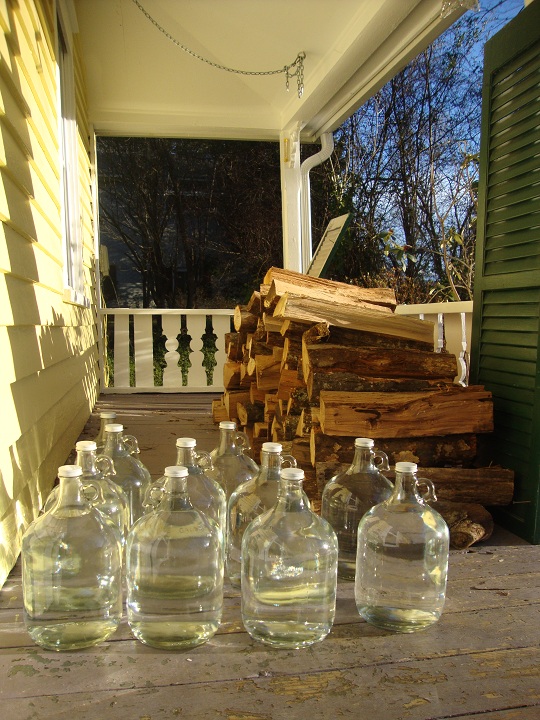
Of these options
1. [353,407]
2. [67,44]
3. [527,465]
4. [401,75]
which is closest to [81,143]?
[67,44]

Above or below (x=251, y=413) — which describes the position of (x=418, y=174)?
above

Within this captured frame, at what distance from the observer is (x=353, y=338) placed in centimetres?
237

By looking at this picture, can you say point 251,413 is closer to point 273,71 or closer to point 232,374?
point 232,374

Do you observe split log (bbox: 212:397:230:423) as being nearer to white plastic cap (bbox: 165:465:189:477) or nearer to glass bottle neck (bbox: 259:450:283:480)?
glass bottle neck (bbox: 259:450:283:480)

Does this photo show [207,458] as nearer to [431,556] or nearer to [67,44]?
[431,556]

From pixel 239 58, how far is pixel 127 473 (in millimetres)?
3307

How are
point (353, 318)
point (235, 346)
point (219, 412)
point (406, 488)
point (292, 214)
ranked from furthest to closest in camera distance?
point (292, 214)
point (219, 412)
point (235, 346)
point (353, 318)
point (406, 488)

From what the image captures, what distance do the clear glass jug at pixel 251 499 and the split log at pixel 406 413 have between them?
19.7 inches

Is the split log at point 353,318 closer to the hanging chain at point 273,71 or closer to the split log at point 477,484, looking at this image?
the split log at point 477,484

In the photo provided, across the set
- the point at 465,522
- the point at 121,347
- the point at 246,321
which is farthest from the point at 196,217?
the point at 465,522

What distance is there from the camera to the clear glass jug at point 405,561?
4.37ft

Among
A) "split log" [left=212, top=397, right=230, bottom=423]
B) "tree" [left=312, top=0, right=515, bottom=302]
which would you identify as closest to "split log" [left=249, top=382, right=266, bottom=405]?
"split log" [left=212, top=397, right=230, bottom=423]

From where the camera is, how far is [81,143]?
14.9ft

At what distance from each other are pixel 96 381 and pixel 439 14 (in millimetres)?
3700
